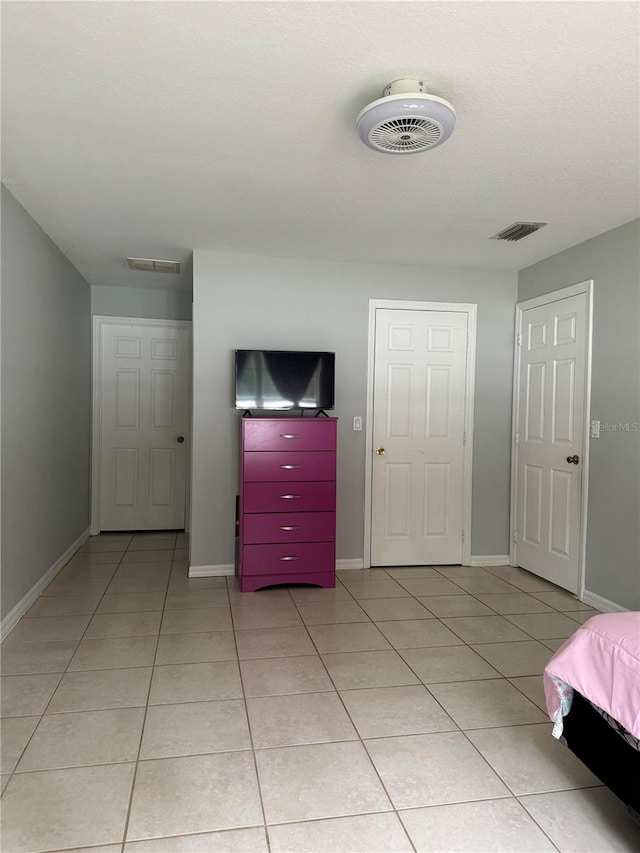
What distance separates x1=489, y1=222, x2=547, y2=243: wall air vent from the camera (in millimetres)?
3529

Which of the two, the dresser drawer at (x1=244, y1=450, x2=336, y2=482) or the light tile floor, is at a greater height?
the dresser drawer at (x1=244, y1=450, x2=336, y2=482)

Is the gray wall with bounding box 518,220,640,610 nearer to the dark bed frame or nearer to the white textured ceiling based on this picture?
the white textured ceiling

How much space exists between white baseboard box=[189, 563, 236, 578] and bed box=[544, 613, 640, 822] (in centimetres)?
286

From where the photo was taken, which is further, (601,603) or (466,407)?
(466,407)

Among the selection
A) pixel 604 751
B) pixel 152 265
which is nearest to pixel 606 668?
pixel 604 751

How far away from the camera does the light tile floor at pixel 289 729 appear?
67.9 inches

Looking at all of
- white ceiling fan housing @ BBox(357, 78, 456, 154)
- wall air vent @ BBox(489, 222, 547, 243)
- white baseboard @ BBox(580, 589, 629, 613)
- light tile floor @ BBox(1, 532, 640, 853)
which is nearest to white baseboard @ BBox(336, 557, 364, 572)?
light tile floor @ BBox(1, 532, 640, 853)

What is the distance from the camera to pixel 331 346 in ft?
14.6

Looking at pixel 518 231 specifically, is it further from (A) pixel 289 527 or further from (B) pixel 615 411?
A: (A) pixel 289 527

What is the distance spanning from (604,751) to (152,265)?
4.34 m

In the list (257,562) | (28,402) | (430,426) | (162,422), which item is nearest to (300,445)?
(257,562)

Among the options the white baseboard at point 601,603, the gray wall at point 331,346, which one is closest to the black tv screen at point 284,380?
the gray wall at point 331,346

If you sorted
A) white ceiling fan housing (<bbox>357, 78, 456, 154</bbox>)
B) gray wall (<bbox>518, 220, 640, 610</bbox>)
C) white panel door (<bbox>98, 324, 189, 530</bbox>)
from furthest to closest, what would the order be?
1. white panel door (<bbox>98, 324, 189, 530</bbox>)
2. gray wall (<bbox>518, 220, 640, 610</bbox>)
3. white ceiling fan housing (<bbox>357, 78, 456, 154</bbox>)

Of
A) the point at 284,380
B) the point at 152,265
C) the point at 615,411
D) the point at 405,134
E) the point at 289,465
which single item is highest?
the point at 152,265
